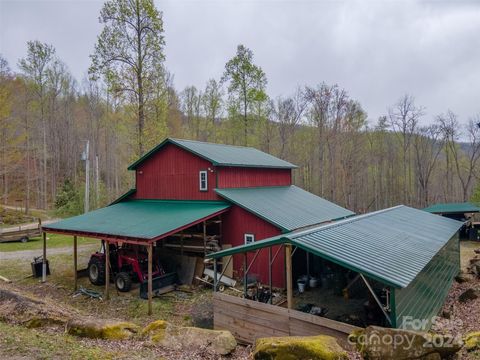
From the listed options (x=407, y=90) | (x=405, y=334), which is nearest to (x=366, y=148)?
(x=407, y=90)

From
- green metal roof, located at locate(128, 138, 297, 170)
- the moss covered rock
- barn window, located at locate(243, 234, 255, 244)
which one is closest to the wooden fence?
the moss covered rock

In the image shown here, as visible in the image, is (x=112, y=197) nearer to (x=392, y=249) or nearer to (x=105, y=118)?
(x=105, y=118)

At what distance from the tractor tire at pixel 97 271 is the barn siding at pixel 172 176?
459cm

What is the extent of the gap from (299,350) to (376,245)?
4.24 m

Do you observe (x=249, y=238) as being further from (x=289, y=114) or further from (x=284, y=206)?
(x=289, y=114)

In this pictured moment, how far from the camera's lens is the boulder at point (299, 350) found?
571 centimetres

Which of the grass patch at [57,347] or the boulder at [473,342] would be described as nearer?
the grass patch at [57,347]

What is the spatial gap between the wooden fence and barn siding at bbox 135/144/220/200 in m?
6.94

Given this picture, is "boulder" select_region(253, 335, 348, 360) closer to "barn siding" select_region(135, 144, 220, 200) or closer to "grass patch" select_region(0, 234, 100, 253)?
"barn siding" select_region(135, 144, 220, 200)

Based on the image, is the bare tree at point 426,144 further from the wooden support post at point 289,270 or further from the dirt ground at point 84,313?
the wooden support post at point 289,270

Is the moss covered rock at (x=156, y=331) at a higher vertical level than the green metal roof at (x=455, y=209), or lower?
lower

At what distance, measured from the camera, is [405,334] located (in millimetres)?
5613

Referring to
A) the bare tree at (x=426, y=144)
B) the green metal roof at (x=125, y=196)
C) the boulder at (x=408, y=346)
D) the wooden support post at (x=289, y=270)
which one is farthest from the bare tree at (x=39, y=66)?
the bare tree at (x=426, y=144)

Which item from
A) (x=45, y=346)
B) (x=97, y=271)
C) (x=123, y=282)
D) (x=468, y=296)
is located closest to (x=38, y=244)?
(x=97, y=271)
